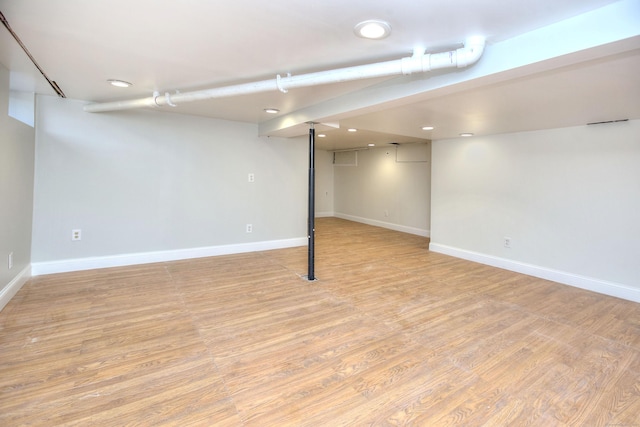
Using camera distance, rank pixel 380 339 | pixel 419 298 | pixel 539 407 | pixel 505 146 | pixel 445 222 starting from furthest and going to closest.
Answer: pixel 445 222
pixel 505 146
pixel 419 298
pixel 380 339
pixel 539 407

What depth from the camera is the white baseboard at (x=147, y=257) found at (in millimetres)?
3887

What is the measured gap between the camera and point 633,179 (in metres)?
3.36

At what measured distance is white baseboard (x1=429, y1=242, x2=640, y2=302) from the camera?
11.2 feet

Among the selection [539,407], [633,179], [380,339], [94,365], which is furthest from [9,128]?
[633,179]

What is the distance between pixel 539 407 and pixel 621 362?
1003mm

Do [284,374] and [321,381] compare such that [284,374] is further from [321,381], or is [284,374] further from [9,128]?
[9,128]

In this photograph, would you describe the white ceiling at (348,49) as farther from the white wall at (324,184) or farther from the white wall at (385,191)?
the white wall at (324,184)

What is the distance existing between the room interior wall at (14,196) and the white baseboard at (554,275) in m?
5.68

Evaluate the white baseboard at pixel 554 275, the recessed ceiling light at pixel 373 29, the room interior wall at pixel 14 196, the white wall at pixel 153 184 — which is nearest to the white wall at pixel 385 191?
the white baseboard at pixel 554 275

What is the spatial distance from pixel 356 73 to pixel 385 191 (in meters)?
5.90

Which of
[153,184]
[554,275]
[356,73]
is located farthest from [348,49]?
[554,275]

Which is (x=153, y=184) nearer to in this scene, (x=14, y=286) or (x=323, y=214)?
(x=14, y=286)

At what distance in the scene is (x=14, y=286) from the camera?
3182 mm

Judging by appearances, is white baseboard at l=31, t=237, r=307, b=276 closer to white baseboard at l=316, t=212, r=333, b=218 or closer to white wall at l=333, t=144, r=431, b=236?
white wall at l=333, t=144, r=431, b=236
